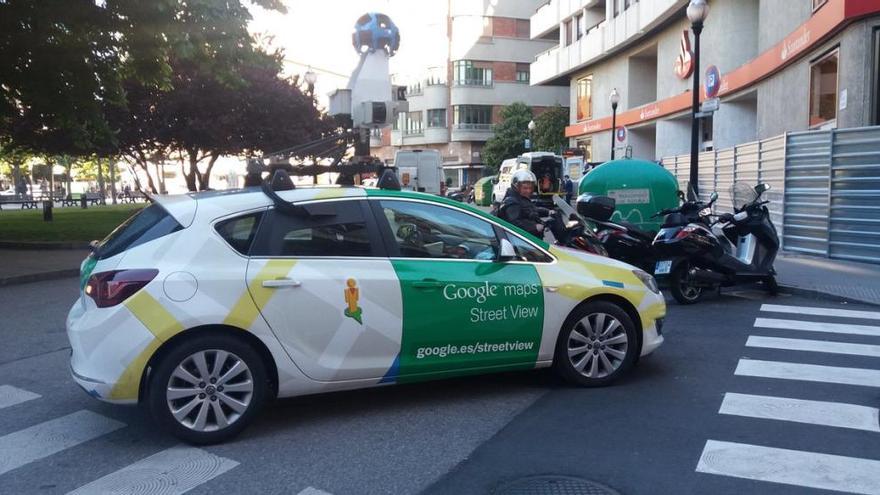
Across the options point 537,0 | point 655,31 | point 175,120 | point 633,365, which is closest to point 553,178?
point 655,31

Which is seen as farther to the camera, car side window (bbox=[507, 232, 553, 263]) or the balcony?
the balcony

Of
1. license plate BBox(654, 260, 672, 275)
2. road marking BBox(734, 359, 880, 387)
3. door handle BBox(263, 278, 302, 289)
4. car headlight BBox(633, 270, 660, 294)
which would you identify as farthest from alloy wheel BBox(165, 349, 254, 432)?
license plate BBox(654, 260, 672, 275)

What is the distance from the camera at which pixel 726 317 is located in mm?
8883

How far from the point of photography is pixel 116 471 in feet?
14.3

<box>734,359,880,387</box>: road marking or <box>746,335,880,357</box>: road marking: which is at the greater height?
<box>746,335,880,357</box>: road marking

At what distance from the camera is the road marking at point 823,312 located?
8898 millimetres

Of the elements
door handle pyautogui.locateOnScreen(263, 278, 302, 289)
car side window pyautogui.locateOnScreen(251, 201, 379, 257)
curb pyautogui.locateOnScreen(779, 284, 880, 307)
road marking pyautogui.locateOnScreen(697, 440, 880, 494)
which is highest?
car side window pyautogui.locateOnScreen(251, 201, 379, 257)

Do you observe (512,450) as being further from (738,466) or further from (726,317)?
(726,317)

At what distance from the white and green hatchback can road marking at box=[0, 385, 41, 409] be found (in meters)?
1.21

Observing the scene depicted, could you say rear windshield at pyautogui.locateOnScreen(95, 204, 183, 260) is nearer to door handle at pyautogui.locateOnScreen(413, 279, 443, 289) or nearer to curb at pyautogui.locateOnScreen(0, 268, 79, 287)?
door handle at pyautogui.locateOnScreen(413, 279, 443, 289)

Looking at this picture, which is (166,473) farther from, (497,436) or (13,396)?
(13,396)

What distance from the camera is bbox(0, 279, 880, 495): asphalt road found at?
419 cm

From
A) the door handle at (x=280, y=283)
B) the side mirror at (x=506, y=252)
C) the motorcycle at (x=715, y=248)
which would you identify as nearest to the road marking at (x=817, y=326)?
the motorcycle at (x=715, y=248)

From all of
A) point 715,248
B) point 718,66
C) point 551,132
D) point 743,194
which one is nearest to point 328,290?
point 715,248
